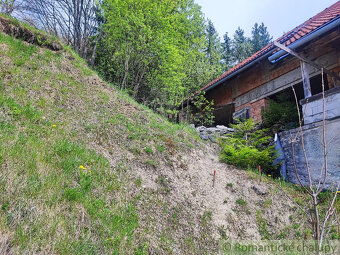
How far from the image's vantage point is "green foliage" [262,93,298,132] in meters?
7.99

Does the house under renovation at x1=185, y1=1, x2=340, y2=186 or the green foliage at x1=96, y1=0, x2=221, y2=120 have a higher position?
the green foliage at x1=96, y1=0, x2=221, y2=120

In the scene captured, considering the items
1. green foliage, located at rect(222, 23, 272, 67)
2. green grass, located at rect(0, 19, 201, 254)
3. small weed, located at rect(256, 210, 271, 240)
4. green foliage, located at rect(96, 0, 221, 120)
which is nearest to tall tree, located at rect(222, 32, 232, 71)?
green foliage, located at rect(222, 23, 272, 67)

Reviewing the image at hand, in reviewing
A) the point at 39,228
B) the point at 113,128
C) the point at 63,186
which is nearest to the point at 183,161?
the point at 113,128

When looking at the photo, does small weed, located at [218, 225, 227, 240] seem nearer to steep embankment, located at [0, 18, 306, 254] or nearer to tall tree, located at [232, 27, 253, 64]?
steep embankment, located at [0, 18, 306, 254]

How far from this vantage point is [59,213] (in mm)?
3006

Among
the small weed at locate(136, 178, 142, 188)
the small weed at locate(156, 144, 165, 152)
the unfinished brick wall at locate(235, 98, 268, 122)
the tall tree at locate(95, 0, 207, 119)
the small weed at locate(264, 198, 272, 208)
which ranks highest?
the tall tree at locate(95, 0, 207, 119)

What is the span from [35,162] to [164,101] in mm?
9611

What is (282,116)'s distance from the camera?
26.6 feet

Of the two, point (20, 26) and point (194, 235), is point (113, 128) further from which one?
point (20, 26)

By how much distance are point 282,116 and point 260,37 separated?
31513mm

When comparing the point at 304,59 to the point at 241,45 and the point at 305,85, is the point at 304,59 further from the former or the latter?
the point at 241,45

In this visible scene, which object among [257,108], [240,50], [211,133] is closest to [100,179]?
[211,133]

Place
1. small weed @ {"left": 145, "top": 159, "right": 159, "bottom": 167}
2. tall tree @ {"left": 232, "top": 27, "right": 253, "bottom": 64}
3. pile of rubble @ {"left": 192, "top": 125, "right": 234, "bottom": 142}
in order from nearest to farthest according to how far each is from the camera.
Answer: small weed @ {"left": 145, "top": 159, "right": 159, "bottom": 167}, pile of rubble @ {"left": 192, "top": 125, "right": 234, "bottom": 142}, tall tree @ {"left": 232, "top": 27, "right": 253, "bottom": 64}

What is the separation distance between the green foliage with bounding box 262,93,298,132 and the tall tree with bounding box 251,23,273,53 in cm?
2581
